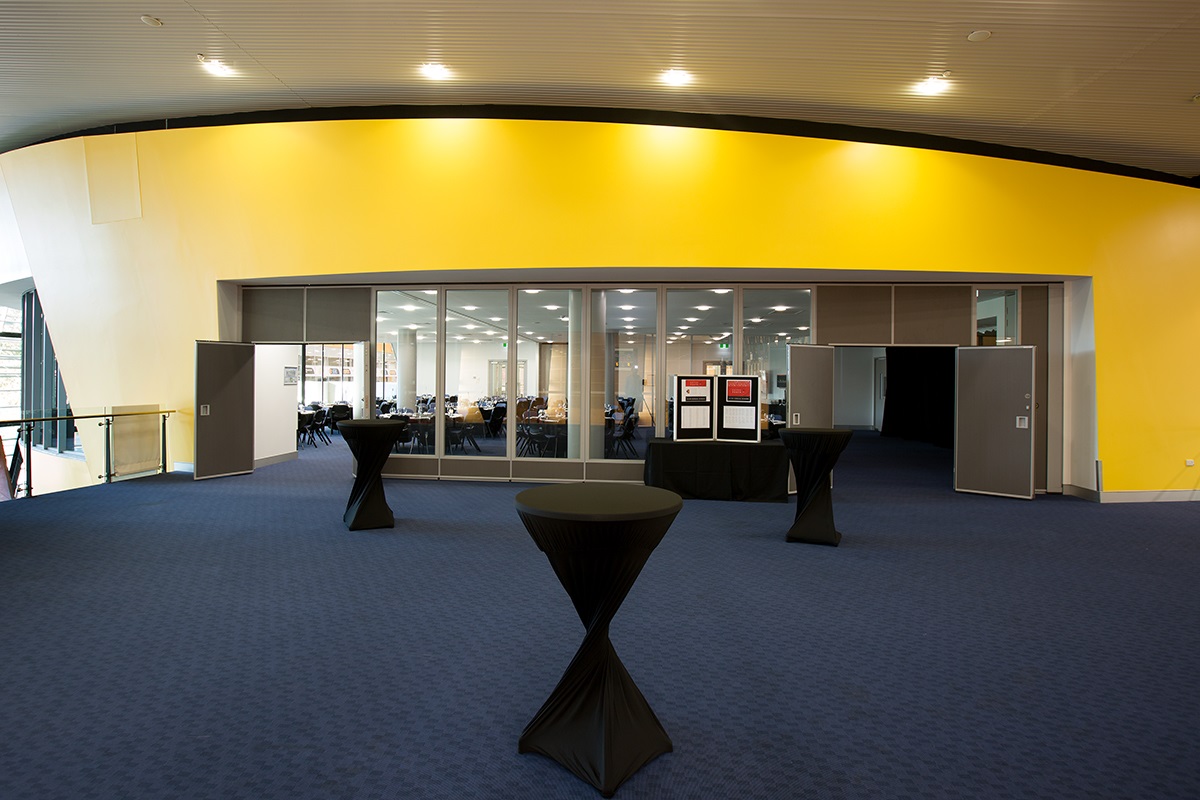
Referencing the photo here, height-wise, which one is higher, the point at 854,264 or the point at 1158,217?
the point at 1158,217

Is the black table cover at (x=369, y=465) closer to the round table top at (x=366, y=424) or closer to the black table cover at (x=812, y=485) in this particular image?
the round table top at (x=366, y=424)

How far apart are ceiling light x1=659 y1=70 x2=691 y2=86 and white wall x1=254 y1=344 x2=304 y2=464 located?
7.27 metres

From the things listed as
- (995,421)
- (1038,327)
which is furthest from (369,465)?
(1038,327)

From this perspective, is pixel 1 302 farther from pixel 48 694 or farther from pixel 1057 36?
pixel 1057 36

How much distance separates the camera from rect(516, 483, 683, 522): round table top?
2295 mm

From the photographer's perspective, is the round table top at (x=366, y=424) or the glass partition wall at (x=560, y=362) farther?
the glass partition wall at (x=560, y=362)

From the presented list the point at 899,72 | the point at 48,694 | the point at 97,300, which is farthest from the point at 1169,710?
the point at 97,300

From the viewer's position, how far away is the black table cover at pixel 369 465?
591 centimetres

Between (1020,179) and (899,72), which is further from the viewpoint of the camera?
(1020,179)

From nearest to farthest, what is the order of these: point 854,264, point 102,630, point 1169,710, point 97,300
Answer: point 1169,710, point 102,630, point 854,264, point 97,300

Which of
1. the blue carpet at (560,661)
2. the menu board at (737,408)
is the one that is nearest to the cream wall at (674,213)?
the menu board at (737,408)

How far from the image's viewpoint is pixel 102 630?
368 centimetres

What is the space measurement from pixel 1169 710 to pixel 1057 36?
19.2ft

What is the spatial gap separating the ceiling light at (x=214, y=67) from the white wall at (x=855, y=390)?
1716 cm
